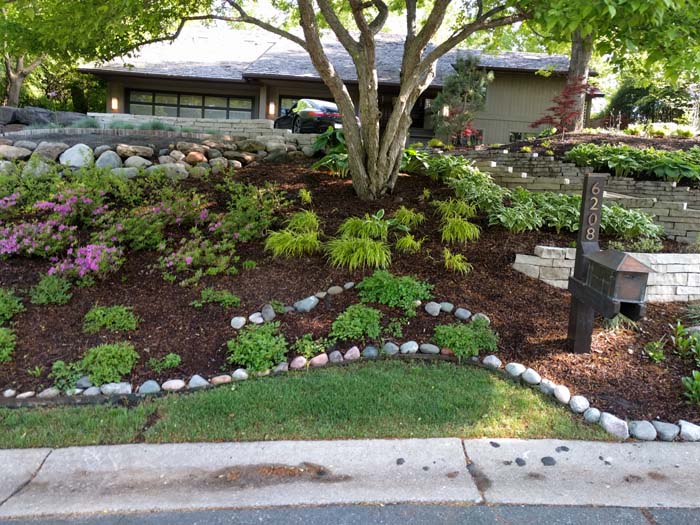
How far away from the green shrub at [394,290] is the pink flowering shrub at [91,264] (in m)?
2.57

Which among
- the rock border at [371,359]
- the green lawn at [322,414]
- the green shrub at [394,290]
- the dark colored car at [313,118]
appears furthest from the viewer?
the dark colored car at [313,118]

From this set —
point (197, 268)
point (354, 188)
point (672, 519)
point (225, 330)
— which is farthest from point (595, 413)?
point (354, 188)

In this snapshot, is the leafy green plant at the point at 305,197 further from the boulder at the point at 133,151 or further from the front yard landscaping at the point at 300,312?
the boulder at the point at 133,151

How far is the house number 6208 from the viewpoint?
171 inches

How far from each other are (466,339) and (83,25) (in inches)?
202

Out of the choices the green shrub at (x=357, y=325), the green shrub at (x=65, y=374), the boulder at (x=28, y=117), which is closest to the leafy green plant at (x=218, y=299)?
the green shrub at (x=357, y=325)

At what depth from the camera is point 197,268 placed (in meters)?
5.84

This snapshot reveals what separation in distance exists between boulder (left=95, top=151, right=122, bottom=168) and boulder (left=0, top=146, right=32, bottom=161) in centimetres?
142

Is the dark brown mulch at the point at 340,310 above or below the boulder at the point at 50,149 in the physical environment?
below

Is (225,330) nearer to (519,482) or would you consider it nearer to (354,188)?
(519,482)

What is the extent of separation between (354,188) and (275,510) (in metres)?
5.30

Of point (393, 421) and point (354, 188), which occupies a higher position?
point (354, 188)

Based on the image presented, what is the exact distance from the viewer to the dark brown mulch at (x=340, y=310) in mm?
4258

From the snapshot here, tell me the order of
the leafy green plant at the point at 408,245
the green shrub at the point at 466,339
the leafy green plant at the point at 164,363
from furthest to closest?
the leafy green plant at the point at 408,245
the green shrub at the point at 466,339
the leafy green plant at the point at 164,363
